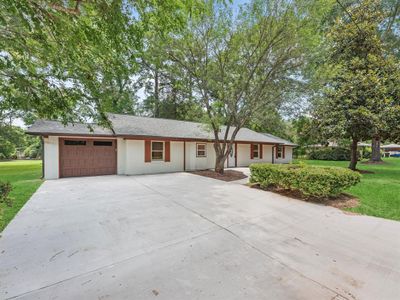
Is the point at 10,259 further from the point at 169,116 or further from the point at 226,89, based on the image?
the point at 169,116

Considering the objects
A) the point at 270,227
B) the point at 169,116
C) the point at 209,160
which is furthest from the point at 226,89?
the point at 169,116

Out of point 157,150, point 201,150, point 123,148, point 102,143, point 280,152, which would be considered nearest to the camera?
point 102,143

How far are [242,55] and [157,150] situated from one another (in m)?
7.27

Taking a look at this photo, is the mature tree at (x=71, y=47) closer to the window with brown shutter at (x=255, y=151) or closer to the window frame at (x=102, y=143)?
the window frame at (x=102, y=143)

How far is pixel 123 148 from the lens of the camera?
1134 cm

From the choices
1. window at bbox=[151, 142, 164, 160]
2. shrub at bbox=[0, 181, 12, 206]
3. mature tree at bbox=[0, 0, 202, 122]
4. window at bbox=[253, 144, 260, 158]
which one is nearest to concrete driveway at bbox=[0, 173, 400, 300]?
shrub at bbox=[0, 181, 12, 206]

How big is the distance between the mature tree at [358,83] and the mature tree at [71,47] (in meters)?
10.4

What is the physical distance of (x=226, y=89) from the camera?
10.7m

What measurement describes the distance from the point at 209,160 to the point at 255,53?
25.3 feet

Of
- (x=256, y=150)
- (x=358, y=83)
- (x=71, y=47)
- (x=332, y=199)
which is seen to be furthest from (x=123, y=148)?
(x=358, y=83)

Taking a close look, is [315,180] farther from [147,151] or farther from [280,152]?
[280,152]

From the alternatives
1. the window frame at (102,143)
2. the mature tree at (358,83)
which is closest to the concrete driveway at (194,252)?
the window frame at (102,143)

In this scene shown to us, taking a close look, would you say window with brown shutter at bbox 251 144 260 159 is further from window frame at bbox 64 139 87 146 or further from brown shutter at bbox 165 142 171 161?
window frame at bbox 64 139 87 146

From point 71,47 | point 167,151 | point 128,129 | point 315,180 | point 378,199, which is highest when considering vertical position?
point 71,47
